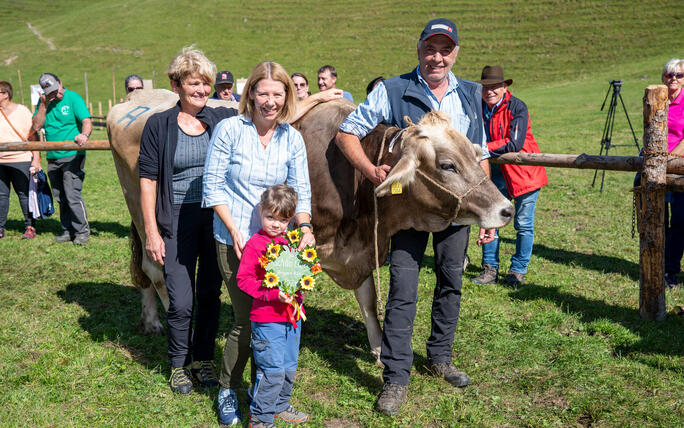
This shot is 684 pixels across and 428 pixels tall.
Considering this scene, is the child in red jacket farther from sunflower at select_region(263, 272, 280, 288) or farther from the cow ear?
the cow ear

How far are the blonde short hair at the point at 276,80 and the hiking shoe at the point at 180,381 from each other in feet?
6.56

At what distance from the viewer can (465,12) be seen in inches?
1823

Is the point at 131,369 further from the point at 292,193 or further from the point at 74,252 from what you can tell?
the point at 74,252

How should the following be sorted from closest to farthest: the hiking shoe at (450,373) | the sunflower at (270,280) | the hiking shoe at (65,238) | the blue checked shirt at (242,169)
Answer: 1. the sunflower at (270,280)
2. the blue checked shirt at (242,169)
3. the hiking shoe at (450,373)
4. the hiking shoe at (65,238)

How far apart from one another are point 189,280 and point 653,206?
162 inches

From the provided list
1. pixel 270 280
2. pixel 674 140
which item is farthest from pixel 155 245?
pixel 674 140

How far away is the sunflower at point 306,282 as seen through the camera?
3.27 m

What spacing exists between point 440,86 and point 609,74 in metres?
Result: 32.8

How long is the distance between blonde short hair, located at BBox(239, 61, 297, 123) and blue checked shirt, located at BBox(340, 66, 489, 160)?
0.61 metres

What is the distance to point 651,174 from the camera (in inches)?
194

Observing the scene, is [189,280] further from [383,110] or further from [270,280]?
[383,110]

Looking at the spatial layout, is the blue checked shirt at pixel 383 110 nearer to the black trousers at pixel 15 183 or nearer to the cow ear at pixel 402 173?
the cow ear at pixel 402 173

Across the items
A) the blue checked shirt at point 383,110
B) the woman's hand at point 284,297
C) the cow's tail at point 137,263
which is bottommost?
the cow's tail at point 137,263

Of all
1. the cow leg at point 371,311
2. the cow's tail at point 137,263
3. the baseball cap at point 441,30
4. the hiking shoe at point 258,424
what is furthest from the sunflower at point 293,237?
the cow's tail at point 137,263
